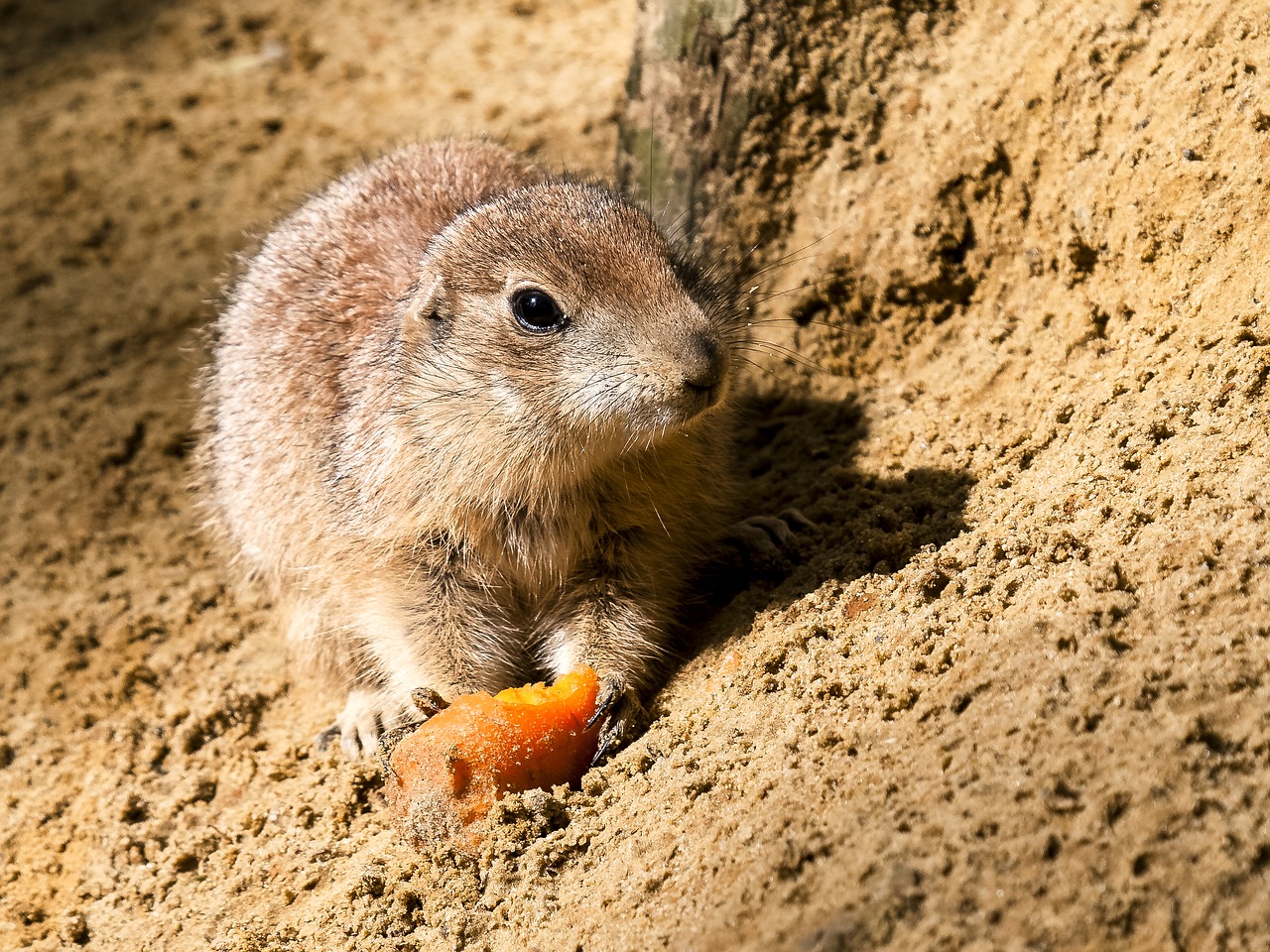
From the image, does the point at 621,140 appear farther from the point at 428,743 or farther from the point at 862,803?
the point at 862,803

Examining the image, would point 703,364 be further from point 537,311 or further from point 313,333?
point 313,333

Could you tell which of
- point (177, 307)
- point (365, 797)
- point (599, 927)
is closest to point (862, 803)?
point (599, 927)

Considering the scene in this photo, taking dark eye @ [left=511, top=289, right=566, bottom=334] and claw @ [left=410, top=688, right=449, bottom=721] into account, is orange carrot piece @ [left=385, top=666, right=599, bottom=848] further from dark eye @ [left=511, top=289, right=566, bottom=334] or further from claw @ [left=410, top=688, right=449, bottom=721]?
dark eye @ [left=511, top=289, right=566, bottom=334]

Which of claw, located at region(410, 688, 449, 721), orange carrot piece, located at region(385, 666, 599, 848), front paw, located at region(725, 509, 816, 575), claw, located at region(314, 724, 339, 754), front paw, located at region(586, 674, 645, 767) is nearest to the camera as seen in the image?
orange carrot piece, located at region(385, 666, 599, 848)

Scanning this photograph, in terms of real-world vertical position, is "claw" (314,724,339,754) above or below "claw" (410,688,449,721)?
below

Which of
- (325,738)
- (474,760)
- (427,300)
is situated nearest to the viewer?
(474,760)

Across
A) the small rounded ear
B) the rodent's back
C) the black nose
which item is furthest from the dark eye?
the rodent's back

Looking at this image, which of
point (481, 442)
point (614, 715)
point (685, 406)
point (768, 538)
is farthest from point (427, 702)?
point (768, 538)
